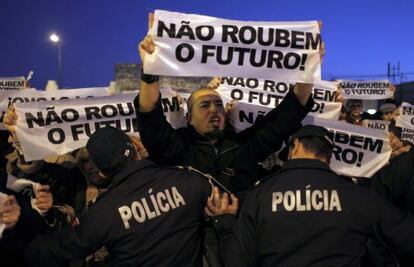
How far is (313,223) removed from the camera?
102 inches

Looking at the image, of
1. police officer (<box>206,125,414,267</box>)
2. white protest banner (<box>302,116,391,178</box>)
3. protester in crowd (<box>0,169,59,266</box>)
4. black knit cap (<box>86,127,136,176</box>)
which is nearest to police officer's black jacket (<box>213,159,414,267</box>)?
police officer (<box>206,125,414,267</box>)

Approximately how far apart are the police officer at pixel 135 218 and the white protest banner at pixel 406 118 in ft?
14.0

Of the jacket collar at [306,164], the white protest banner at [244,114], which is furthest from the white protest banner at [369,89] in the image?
the jacket collar at [306,164]

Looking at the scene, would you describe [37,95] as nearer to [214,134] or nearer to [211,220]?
[214,134]

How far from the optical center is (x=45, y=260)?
2.84 m

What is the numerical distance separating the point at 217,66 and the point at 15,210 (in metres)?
1.95

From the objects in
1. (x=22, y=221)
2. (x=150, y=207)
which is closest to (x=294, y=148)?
(x=150, y=207)

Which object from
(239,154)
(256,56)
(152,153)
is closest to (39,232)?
(152,153)

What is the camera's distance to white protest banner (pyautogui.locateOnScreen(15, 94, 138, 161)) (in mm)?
4770

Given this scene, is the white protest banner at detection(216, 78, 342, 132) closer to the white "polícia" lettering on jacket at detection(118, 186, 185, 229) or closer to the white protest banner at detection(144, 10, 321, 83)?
the white protest banner at detection(144, 10, 321, 83)

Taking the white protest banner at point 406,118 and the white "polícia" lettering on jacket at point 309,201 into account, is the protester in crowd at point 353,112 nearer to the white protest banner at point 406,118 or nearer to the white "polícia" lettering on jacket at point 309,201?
the white protest banner at point 406,118

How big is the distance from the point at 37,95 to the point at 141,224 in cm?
396

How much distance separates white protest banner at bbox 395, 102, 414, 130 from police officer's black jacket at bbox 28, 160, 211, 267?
4.33 metres

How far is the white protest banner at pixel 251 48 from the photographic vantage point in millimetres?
3932
